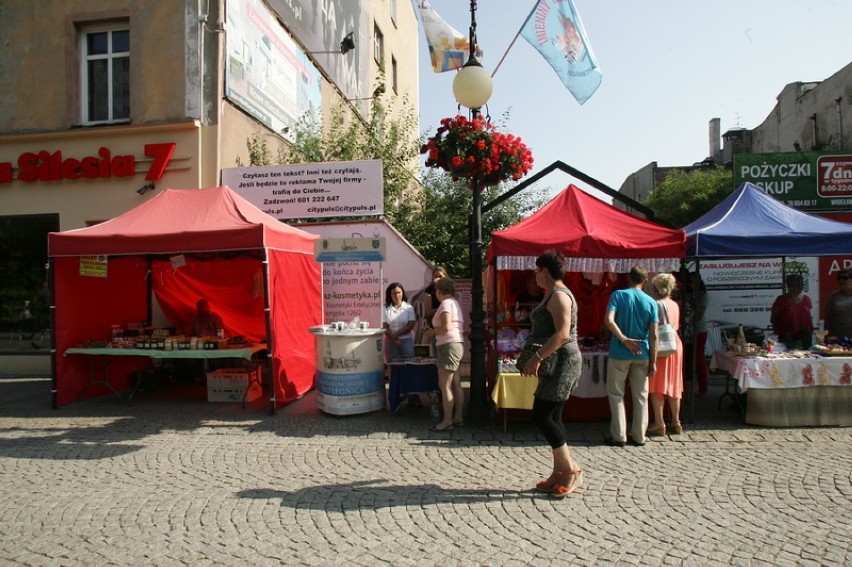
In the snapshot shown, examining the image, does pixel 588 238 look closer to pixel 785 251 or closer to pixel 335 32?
pixel 785 251

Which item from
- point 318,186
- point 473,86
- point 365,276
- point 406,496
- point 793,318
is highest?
point 473,86

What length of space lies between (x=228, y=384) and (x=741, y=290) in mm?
8519

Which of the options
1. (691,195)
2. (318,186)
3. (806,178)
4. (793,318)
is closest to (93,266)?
(318,186)

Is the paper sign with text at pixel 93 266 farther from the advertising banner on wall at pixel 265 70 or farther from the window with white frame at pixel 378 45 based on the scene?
the window with white frame at pixel 378 45

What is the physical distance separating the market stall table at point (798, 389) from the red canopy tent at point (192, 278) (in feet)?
18.5

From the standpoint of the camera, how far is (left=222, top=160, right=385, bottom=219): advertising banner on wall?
10.5 meters

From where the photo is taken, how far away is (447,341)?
6.49 meters

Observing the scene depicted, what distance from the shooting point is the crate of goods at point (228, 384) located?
851 cm

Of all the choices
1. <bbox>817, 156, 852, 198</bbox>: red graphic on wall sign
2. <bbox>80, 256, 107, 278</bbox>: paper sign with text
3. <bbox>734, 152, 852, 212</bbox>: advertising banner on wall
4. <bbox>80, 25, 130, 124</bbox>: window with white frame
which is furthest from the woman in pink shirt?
<bbox>817, 156, 852, 198</bbox>: red graphic on wall sign

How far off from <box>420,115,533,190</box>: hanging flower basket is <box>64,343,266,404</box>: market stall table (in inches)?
135

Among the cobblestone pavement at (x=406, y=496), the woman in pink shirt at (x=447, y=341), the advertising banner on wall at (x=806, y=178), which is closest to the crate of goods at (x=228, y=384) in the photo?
the cobblestone pavement at (x=406, y=496)

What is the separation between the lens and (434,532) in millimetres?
4105

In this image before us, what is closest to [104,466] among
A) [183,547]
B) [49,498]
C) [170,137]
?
[49,498]

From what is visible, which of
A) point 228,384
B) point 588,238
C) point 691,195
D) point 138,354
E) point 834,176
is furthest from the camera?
point 691,195
